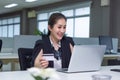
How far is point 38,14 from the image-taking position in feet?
38.5

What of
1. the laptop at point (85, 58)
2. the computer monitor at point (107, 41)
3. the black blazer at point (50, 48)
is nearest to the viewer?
the laptop at point (85, 58)

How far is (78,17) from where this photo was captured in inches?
373

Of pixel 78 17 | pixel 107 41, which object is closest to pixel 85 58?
pixel 107 41

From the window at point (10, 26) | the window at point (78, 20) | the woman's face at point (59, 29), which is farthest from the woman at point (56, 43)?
the window at point (10, 26)

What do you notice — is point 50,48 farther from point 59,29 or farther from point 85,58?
point 85,58

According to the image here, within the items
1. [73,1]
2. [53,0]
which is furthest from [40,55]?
[53,0]

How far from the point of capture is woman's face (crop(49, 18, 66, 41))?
2.10 m

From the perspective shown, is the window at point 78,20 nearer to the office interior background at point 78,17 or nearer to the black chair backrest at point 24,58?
the office interior background at point 78,17

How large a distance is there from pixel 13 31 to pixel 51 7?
3.97 metres

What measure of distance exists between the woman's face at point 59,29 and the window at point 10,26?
1154cm

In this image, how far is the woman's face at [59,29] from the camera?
6.90 feet

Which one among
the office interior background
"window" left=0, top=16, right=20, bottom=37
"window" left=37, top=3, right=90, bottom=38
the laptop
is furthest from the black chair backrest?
"window" left=0, top=16, right=20, bottom=37

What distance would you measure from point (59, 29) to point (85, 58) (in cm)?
44

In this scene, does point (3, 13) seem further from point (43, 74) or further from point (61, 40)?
point (43, 74)
